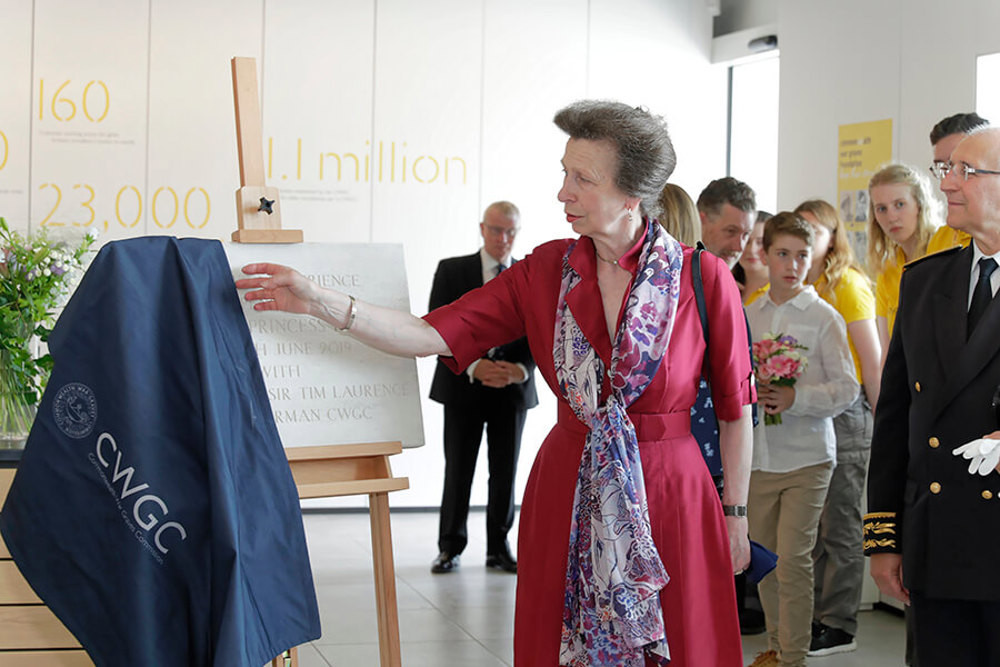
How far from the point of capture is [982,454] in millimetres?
1996

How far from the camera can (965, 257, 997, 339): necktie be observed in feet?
7.17

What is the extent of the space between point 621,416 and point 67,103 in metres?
5.43

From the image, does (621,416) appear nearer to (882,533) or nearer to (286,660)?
(882,533)

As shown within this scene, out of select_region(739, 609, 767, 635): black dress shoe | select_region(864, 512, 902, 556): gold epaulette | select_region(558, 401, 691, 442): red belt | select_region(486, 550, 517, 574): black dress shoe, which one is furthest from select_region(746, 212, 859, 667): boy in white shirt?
select_region(486, 550, 517, 574): black dress shoe

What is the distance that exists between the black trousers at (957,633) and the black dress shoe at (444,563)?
3.64m

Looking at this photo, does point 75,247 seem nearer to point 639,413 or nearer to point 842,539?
point 639,413

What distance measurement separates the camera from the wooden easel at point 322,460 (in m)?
2.55

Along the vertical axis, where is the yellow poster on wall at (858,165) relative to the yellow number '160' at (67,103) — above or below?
below

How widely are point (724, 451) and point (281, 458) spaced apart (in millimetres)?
971

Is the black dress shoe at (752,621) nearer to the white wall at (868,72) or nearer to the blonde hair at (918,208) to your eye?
the blonde hair at (918,208)

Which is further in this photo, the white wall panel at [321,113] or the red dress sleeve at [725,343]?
the white wall panel at [321,113]

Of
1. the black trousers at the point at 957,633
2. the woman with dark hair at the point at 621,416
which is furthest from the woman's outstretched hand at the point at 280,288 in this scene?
the black trousers at the point at 957,633

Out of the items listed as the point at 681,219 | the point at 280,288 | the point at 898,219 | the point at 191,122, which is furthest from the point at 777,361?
the point at 191,122

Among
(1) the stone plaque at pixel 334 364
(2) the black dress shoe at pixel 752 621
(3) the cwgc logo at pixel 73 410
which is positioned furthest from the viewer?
(2) the black dress shoe at pixel 752 621
